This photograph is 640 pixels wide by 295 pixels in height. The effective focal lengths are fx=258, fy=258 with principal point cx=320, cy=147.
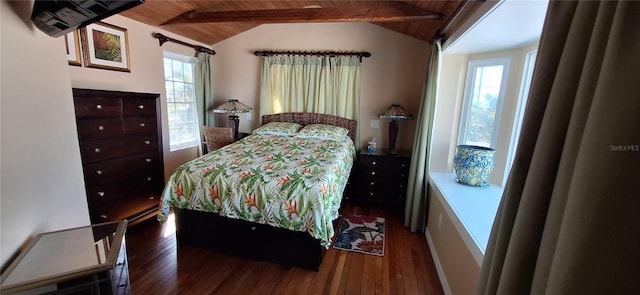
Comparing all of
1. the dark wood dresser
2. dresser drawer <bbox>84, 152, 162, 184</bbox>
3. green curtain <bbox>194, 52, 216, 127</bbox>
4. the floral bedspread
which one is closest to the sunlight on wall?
the dark wood dresser

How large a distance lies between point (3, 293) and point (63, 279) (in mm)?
145

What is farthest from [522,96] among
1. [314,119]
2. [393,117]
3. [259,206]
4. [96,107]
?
[96,107]

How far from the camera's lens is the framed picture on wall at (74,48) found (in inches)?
92.0

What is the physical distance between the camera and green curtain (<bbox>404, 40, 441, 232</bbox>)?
2592 millimetres

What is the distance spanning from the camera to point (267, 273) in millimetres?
2084

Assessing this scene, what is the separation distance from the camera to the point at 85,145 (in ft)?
7.06

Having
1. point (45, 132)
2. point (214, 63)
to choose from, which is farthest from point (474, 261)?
point (214, 63)

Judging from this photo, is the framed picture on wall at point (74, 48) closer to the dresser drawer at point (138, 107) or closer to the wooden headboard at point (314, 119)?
the dresser drawer at point (138, 107)

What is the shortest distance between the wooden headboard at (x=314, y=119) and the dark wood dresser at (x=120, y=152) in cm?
166

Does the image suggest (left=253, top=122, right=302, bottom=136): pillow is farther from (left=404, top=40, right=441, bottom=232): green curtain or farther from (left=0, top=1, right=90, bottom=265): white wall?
(left=0, top=1, right=90, bottom=265): white wall

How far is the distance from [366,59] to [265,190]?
102 inches

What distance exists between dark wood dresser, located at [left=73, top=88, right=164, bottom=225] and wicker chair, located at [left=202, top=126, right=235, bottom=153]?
89cm

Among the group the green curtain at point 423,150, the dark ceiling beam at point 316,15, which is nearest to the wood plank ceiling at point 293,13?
the dark ceiling beam at point 316,15

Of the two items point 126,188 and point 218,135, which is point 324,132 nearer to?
point 218,135
